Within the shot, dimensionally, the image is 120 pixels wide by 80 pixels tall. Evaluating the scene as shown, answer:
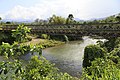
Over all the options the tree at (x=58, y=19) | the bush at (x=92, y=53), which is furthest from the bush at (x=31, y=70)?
the tree at (x=58, y=19)

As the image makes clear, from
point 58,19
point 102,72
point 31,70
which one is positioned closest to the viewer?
point 31,70

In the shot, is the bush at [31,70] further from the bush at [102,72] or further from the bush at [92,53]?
the bush at [92,53]

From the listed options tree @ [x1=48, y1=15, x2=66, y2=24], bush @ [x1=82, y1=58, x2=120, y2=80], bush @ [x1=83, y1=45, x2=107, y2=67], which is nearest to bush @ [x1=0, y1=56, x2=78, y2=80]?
bush @ [x1=82, y1=58, x2=120, y2=80]

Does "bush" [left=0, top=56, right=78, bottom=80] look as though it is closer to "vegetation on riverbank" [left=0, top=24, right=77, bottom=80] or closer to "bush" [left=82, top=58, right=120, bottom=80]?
"vegetation on riverbank" [left=0, top=24, right=77, bottom=80]

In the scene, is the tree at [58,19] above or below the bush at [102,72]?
below

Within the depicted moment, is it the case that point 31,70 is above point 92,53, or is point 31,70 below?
above

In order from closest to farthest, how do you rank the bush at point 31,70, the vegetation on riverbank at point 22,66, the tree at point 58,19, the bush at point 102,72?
the vegetation on riverbank at point 22,66 < the bush at point 31,70 < the bush at point 102,72 < the tree at point 58,19

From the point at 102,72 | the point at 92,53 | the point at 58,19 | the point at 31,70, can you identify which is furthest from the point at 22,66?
the point at 58,19

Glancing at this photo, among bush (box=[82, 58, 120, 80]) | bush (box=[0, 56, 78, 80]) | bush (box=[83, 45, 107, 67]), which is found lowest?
bush (box=[83, 45, 107, 67])

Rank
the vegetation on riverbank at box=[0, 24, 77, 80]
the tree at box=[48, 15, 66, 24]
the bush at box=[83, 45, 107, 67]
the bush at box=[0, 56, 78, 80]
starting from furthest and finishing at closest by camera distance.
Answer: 1. the tree at box=[48, 15, 66, 24]
2. the bush at box=[83, 45, 107, 67]
3. the bush at box=[0, 56, 78, 80]
4. the vegetation on riverbank at box=[0, 24, 77, 80]

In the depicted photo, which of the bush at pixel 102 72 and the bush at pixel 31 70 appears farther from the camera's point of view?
the bush at pixel 102 72

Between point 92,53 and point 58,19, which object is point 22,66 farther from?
point 58,19

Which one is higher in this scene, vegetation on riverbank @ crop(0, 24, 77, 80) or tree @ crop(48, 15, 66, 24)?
vegetation on riverbank @ crop(0, 24, 77, 80)

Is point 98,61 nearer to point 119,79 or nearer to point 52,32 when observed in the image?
point 119,79
